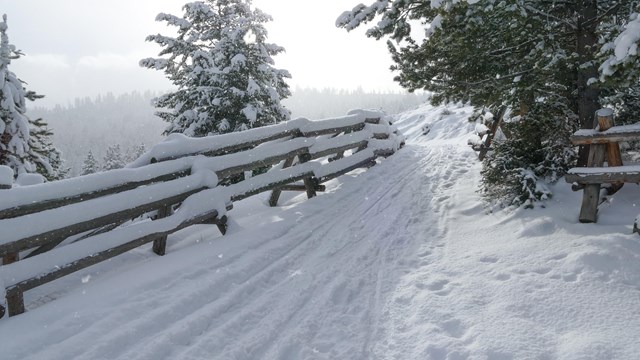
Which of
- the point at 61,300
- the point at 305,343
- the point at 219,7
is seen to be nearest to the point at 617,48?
the point at 305,343

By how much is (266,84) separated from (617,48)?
562 inches

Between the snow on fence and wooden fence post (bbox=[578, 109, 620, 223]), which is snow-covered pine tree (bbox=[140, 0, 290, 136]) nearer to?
the snow on fence

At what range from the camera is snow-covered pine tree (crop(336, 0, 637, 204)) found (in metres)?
6.52

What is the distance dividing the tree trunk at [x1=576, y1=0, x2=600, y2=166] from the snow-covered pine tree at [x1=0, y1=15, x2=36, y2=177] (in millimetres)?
15254

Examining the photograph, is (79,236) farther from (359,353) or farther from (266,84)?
(266,84)

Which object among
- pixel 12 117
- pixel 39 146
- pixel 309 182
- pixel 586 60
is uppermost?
pixel 12 117

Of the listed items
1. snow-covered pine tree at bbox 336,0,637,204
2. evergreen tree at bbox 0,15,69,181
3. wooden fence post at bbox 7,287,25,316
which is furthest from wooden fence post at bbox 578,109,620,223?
evergreen tree at bbox 0,15,69,181

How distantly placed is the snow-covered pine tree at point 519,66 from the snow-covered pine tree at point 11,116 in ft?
37.9

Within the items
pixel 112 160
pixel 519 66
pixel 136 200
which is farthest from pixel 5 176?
pixel 112 160

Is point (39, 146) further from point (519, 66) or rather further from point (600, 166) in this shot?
point (600, 166)

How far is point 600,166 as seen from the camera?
226 inches

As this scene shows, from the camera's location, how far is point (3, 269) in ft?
13.4

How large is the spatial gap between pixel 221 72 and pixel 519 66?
10.7 metres

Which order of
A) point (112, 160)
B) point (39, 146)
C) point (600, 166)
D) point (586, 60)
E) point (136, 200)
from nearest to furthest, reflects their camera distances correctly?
1. point (136, 200)
2. point (600, 166)
3. point (586, 60)
4. point (39, 146)
5. point (112, 160)
